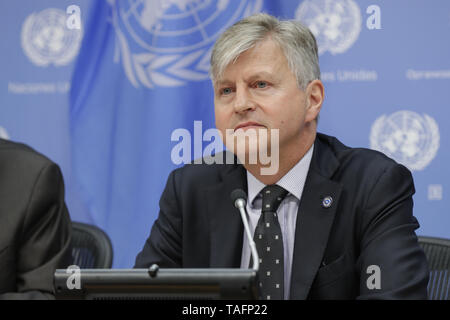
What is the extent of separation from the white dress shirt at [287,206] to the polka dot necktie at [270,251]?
5 cm

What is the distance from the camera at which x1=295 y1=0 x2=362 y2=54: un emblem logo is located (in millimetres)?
3396

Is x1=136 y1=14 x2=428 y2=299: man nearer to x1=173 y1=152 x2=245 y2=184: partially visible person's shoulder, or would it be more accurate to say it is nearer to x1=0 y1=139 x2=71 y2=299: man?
x1=173 y1=152 x2=245 y2=184: partially visible person's shoulder

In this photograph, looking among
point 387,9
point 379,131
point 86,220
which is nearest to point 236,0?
point 387,9

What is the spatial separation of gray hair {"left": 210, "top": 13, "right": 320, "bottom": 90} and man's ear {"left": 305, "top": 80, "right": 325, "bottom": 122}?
28 mm

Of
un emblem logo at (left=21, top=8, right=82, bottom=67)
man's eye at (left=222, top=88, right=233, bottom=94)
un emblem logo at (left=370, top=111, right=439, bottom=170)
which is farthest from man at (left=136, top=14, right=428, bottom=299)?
un emblem logo at (left=21, top=8, right=82, bottom=67)

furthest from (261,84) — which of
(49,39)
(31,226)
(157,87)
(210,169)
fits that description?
(49,39)

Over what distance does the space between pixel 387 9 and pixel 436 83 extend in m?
0.48

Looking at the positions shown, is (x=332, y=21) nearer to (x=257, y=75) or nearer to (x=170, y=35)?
(x=170, y=35)

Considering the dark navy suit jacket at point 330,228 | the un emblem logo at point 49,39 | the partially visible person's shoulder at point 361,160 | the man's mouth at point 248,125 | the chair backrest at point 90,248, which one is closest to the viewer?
the dark navy suit jacket at point 330,228

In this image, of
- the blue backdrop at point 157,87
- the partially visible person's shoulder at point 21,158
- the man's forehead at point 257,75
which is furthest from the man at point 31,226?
the blue backdrop at point 157,87

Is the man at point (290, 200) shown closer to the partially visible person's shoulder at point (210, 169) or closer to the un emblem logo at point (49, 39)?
the partially visible person's shoulder at point (210, 169)

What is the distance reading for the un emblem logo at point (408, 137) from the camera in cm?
331

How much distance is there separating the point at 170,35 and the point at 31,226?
165 cm

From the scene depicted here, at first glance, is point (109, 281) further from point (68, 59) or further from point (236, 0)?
point (68, 59)
